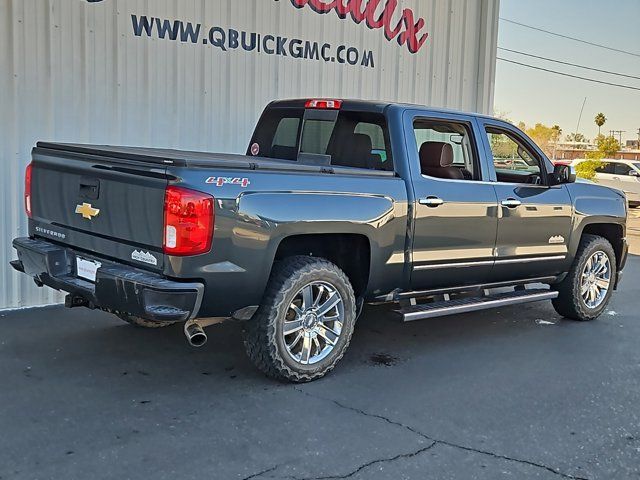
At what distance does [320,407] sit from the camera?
457cm

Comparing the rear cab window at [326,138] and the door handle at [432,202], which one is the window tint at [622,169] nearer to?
the rear cab window at [326,138]

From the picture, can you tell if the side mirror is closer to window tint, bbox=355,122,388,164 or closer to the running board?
the running board

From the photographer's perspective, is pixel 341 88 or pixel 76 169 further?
pixel 341 88

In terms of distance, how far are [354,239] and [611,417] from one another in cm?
207

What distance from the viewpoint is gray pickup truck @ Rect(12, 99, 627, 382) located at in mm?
4285

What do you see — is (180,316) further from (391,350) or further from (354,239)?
(391,350)

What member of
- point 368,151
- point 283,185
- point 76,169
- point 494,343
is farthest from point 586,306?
point 76,169

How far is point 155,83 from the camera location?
740 cm

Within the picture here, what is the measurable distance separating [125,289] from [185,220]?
0.56m

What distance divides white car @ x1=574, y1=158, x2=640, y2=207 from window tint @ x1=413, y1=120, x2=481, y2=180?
1855 centimetres

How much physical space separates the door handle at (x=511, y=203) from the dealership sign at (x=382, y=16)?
391 centimetres

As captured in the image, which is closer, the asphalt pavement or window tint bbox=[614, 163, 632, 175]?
the asphalt pavement

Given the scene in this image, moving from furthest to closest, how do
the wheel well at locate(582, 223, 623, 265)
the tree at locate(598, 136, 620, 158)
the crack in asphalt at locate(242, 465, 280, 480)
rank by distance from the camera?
the tree at locate(598, 136, 620, 158) → the wheel well at locate(582, 223, 623, 265) → the crack in asphalt at locate(242, 465, 280, 480)

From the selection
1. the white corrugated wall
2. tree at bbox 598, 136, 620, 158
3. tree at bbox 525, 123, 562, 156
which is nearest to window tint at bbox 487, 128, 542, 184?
the white corrugated wall
